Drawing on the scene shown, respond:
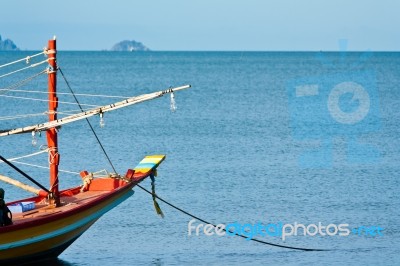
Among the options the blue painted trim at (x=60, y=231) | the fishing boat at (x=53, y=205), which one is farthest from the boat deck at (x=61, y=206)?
the blue painted trim at (x=60, y=231)

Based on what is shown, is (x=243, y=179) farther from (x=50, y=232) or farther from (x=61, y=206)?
(x=50, y=232)

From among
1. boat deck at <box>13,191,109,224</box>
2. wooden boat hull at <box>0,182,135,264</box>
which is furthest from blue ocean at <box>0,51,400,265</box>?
boat deck at <box>13,191,109,224</box>

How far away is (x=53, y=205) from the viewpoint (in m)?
28.9

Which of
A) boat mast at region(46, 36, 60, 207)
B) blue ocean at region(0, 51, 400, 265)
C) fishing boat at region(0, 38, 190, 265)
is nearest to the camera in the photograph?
fishing boat at region(0, 38, 190, 265)

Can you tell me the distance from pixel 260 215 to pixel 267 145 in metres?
20.2

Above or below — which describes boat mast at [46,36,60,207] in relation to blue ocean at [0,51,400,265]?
above

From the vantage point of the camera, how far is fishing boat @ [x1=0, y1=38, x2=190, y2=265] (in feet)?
87.9

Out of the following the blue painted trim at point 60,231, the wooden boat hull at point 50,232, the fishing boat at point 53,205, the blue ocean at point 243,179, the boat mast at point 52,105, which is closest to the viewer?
the wooden boat hull at point 50,232

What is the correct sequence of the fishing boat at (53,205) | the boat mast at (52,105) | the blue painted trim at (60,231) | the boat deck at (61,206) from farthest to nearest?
the boat mast at (52,105), the boat deck at (61,206), the fishing boat at (53,205), the blue painted trim at (60,231)

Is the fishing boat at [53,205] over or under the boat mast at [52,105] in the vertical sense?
under

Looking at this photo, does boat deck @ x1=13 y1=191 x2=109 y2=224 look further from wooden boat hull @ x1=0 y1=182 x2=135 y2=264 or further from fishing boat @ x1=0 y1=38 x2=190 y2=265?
wooden boat hull @ x1=0 y1=182 x2=135 y2=264

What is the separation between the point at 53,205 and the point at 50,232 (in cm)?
151

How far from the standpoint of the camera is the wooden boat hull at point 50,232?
26438 millimetres

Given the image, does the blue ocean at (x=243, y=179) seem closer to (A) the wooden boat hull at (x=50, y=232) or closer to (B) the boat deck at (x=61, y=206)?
(A) the wooden boat hull at (x=50, y=232)
